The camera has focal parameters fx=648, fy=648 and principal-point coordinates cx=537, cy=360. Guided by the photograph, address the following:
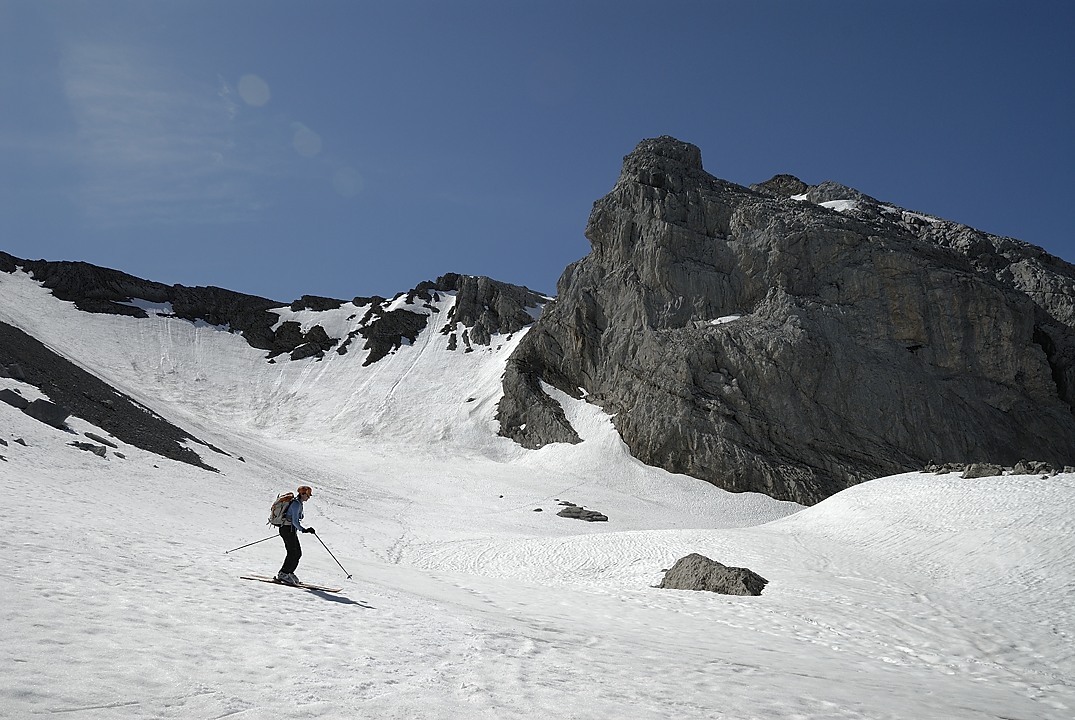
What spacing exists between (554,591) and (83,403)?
97.4 feet

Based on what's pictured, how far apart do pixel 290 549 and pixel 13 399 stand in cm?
2303

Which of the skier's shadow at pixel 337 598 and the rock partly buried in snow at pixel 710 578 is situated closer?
the skier's shadow at pixel 337 598

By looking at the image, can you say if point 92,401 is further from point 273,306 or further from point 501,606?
point 273,306

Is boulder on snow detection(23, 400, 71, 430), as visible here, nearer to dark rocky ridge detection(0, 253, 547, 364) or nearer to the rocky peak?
dark rocky ridge detection(0, 253, 547, 364)

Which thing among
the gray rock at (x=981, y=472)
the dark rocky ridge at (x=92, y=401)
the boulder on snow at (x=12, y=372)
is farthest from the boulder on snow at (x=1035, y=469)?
the boulder on snow at (x=12, y=372)

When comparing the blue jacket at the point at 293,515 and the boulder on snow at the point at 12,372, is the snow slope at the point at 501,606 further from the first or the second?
the boulder on snow at the point at 12,372

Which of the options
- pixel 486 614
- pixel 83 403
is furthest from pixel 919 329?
pixel 83 403

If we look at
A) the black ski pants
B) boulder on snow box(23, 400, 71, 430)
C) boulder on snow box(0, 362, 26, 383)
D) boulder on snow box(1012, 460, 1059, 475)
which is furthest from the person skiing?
boulder on snow box(0, 362, 26, 383)

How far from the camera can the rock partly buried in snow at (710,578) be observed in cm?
1683

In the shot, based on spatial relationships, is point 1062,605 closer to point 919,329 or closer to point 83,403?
point 83,403

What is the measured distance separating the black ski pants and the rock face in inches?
1621

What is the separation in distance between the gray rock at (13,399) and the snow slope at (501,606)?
1.88m

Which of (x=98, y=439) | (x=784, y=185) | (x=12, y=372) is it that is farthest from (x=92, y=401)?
Result: (x=784, y=185)

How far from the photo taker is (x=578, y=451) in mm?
53969
